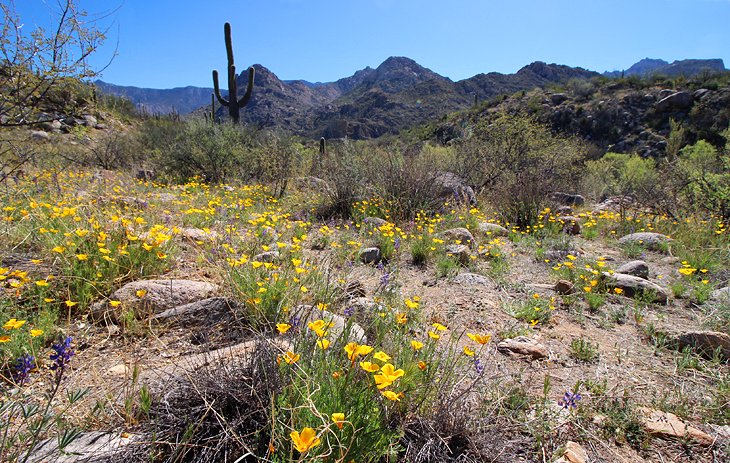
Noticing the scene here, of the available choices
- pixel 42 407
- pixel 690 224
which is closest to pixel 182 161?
pixel 42 407

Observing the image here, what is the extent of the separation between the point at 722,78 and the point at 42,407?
38422 mm

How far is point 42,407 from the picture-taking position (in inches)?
62.2

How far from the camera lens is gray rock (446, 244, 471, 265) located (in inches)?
163

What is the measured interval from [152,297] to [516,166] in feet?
29.1

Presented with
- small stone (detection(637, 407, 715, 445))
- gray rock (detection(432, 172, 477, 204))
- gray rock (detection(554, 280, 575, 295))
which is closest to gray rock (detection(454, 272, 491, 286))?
gray rock (detection(554, 280, 575, 295))

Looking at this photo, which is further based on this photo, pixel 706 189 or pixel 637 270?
pixel 706 189

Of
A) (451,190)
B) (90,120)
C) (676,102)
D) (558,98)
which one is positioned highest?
(558,98)

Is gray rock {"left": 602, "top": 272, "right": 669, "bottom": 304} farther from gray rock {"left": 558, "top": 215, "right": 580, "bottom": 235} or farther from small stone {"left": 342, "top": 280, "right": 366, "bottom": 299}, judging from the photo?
small stone {"left": 342, "top": 280, "right": 366, "bottom": 299}

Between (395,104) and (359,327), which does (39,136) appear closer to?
(359,327)

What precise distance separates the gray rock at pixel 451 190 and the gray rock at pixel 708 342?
14.0ft

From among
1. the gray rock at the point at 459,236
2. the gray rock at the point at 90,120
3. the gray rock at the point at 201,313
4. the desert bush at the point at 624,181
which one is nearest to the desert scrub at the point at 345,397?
the gray rock at the point at 201,313

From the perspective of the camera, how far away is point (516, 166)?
9.23m

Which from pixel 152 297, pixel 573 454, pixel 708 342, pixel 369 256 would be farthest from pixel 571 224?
pixel 152 297

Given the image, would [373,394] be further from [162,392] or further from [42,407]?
[42,407]
